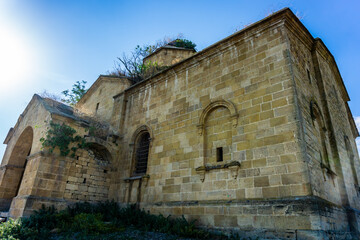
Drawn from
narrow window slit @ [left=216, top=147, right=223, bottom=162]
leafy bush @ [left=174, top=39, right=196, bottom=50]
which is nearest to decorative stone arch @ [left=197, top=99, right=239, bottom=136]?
narrow window slit @ [left=216, top=147, right=223, bottom=162]

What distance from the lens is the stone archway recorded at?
11.9m

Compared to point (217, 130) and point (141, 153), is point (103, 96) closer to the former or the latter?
point (141, 153)

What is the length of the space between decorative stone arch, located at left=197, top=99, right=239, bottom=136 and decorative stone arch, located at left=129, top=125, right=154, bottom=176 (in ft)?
8.60

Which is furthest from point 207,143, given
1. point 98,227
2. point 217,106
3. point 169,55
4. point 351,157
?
point 169,55

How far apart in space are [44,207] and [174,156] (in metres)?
5.12

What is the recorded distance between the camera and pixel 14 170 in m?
12.5

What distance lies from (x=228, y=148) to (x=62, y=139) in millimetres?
6775

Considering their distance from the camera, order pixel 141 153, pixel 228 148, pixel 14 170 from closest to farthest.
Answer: pixel 228 148 → pixel 141 153 → pixel 14 170

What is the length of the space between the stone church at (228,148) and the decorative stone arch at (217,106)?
0.14ft

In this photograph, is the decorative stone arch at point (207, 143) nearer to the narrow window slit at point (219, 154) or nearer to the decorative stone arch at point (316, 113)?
the narrow window slit at point (219, 154)

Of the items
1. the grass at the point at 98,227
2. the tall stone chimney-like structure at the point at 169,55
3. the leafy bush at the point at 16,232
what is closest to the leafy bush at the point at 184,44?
the tall stone chimney-like structure at the point at 169,55

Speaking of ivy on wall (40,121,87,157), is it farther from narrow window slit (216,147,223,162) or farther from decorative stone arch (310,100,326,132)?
decorative stone arch (310,100,326,132)

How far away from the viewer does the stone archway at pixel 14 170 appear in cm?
1194

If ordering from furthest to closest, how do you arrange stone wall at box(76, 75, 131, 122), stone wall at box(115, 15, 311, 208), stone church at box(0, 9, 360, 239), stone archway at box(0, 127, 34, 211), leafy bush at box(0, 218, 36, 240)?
stone wall at box(76, 75, 131, 122) < stone archway at box(0, 127, 34, 211) < leafy bush at box(0, 218, 36, 240) < stone wall at box(115, 15, 311, 208) < stone church at box(0, 9, 360, 239)
